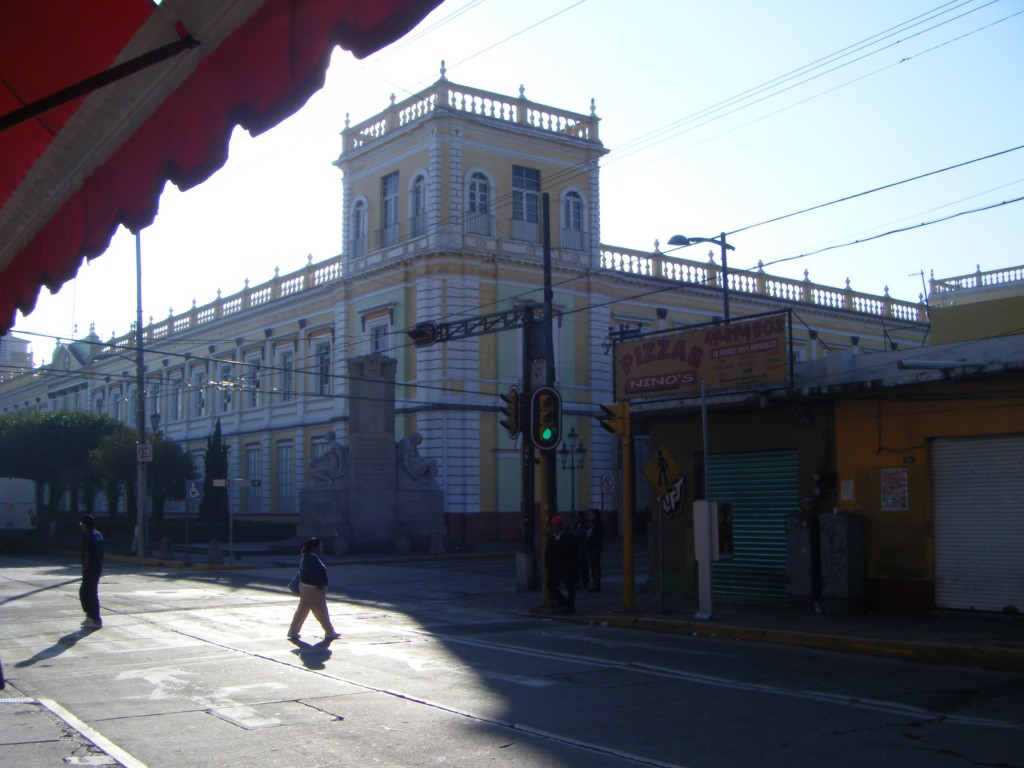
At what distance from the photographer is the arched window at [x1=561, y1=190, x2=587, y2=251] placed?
45781mm

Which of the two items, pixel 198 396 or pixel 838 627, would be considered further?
pixel 198 396

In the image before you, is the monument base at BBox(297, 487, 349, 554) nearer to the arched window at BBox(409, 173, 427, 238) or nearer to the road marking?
the arched window at BBox(409, 173, 427, 238)

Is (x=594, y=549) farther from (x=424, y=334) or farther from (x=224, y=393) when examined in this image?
(x=224, y=393)

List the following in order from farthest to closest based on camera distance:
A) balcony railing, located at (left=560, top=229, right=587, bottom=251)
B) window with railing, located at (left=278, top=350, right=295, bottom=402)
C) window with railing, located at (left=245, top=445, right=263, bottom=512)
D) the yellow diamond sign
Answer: window with railing, located at (left=245, top=445, right=263, bottom=512) < window with railing, located at (left=278, top=350, right=295, bottom=402) < balcony railing, located at (left=560, top=229, right=587, bottom=251) < the yellow diamond sign

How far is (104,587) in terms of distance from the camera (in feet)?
82.2

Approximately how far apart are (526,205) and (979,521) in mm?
30804

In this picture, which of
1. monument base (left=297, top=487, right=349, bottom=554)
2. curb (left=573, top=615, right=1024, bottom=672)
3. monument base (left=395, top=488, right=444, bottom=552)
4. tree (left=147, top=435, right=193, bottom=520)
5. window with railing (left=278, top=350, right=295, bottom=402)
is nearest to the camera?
curb (left=573, top=615, right=1024, bottom=672)

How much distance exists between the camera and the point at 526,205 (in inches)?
1777

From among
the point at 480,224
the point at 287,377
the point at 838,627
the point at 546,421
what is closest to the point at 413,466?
the point at 480,224

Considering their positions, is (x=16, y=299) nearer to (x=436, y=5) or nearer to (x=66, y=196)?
(x=66, y=196)

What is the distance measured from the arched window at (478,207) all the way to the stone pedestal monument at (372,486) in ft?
25.2

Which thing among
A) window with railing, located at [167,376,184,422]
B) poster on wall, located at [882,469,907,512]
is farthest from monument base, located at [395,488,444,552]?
window with railing, located at [167,376,184,422]

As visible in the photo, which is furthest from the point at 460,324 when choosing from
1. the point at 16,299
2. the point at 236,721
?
the point at 16,299

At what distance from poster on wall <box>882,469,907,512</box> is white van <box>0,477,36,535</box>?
34.7 meters
